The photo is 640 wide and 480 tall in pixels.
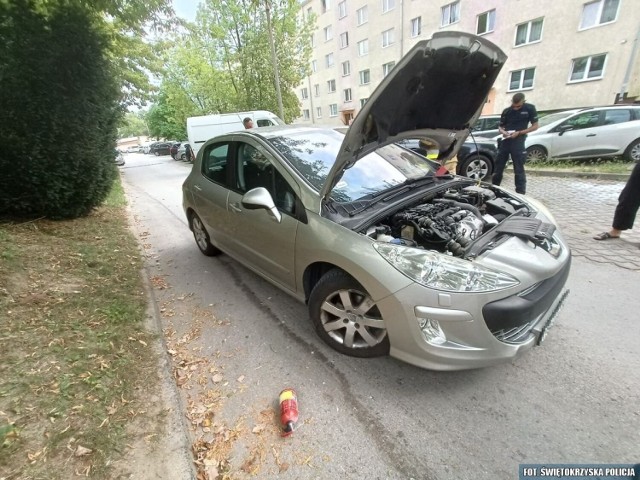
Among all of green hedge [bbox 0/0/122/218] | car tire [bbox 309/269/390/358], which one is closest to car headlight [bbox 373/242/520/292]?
car tire [bbox 309/269/390/358]

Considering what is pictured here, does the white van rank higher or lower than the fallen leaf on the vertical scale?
higher

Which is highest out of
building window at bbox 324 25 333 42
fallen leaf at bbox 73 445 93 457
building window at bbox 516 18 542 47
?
building window at bbox 324 25 333 42

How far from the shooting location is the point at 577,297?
3.00 metres

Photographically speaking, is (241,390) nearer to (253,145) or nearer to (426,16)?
(253,145)

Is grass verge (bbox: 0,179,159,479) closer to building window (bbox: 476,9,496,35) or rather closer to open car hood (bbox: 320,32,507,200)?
open car hood (bbox: 320,32,507,200)

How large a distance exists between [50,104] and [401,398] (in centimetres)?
625

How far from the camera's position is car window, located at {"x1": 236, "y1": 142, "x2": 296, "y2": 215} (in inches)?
104

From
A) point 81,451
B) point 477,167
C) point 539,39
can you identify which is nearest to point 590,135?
point 477,167

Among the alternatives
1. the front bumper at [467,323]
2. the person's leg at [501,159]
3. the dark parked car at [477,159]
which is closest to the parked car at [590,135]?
the dark parked car at [477,159]

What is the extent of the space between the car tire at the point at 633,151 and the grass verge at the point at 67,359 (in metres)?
10.8

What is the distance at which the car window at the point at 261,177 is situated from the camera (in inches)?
104

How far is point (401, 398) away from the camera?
2107mm

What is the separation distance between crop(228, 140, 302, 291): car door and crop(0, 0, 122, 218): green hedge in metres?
3.71

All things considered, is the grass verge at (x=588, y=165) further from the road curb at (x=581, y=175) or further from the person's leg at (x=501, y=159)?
the person's leg at (x=501, y=159)
